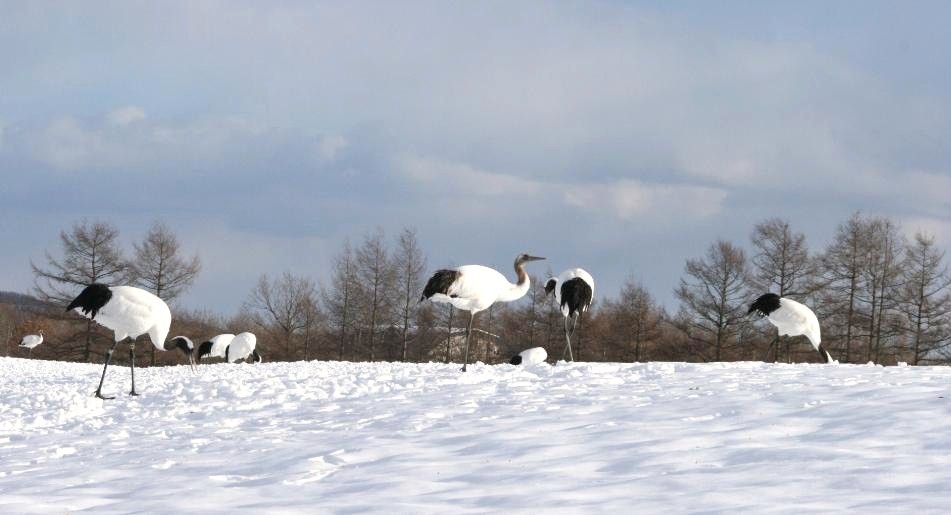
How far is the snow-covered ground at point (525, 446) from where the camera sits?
21.4 ft

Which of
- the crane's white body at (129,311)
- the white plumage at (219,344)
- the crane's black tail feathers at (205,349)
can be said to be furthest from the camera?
the crane's black tail feathers at (205,349)

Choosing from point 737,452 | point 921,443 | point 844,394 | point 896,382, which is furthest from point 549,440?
point 896,382

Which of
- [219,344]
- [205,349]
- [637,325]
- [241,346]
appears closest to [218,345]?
[219,344]

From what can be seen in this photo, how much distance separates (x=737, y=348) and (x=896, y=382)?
3125cm

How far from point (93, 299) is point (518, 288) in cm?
851

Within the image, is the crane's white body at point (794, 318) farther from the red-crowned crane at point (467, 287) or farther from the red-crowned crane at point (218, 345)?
the red-crowned crane at point (218, 345)

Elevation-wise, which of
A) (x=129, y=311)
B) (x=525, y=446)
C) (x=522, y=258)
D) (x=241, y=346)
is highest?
(x=522, y=258)

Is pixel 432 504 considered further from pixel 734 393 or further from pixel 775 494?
pixel 734 393

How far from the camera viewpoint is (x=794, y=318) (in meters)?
20.3

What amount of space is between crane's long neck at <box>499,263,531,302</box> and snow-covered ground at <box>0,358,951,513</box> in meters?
3.92

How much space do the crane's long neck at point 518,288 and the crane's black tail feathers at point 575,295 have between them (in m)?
0.94

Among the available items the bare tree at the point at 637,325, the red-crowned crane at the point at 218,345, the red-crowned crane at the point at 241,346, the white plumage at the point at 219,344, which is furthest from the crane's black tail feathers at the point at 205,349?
the bare tree at the point at 637,325

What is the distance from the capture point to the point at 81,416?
1431 centimetres

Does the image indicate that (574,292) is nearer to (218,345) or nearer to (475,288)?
(475,288)
